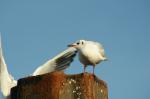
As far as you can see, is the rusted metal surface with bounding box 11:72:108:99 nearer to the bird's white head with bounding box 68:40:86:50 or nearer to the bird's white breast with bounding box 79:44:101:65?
the bird's white breast with bounding box 79:44:101:65

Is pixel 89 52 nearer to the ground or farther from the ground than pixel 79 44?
nearer to the ground

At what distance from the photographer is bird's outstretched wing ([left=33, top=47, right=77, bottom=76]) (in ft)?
27.9

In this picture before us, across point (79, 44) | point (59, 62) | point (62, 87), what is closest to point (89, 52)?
point (79, 44)

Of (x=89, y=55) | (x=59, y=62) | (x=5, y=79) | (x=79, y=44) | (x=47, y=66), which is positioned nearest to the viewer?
(x=89, y=55)

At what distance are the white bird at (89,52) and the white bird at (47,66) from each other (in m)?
0.99

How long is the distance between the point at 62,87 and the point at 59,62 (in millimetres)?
3602

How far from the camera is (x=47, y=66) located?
351 inches

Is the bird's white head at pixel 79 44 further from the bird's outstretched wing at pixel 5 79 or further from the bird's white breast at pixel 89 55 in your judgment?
the bird's outstretched wing at pixel 5 79

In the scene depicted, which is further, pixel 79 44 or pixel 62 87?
pixel 79 44

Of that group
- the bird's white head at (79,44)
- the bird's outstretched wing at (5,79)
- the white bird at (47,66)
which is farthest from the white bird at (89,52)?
the bird's outstretched wing at (5,79)

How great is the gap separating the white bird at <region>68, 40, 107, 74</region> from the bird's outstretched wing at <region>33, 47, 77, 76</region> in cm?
103

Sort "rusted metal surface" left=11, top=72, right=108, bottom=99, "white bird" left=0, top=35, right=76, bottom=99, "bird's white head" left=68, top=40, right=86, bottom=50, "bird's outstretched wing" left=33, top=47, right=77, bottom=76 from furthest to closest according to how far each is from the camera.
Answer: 1. "bird's outstretched wing" left=33, top=47, right=77, bottom=76
2. "white bird" left=0, top=35, right=76, bottom=99
3. "bird's white head" left=68, top=40, right=86, bottom=50
4. "rusted metal surface" left=11, top=72, right=108, bottom=99

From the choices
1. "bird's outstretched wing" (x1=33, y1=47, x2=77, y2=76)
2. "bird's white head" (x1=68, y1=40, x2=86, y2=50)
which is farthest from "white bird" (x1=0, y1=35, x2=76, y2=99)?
"bird's white head" (x1=68, y1=40, x2=86, y2=50)

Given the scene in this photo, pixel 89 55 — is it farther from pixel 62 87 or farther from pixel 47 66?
pixel 47 66
